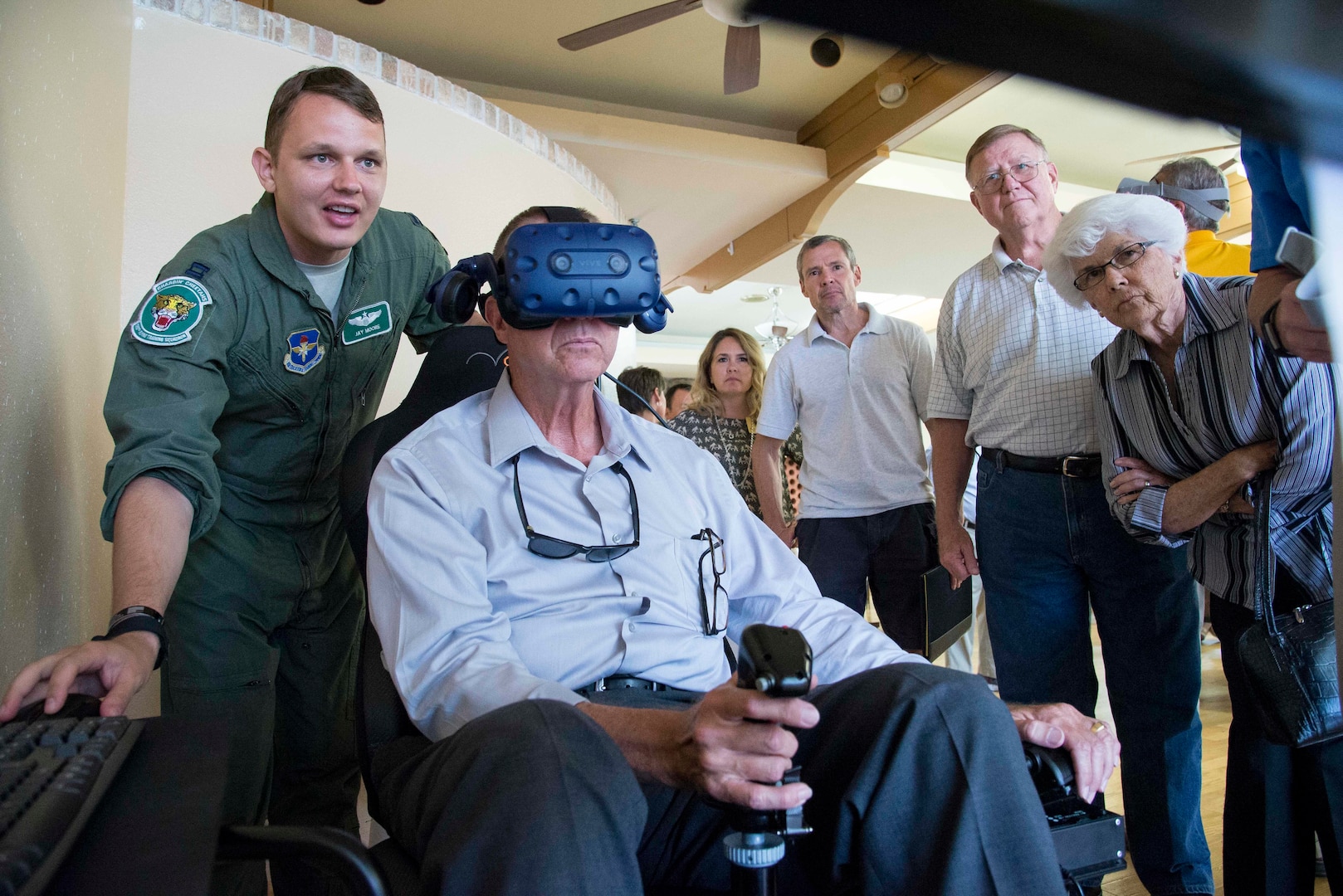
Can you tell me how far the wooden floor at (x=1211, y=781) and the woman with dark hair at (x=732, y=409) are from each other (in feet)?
4.56

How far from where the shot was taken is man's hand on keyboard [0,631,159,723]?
815 millimetres

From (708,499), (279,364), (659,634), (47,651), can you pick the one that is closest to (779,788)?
(659,634)

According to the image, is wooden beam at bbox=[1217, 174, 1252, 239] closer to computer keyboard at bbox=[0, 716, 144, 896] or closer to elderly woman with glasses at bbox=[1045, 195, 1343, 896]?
elderly woman with glasses at bbox=[1045, 195, 1343, 896]

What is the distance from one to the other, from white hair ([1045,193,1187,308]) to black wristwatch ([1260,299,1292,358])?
1.73ft

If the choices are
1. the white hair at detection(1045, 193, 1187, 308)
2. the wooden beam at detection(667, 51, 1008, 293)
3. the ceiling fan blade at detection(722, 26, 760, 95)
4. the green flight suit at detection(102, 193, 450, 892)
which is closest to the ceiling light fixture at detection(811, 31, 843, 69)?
the ceiling fan blade at detection(722, 26, 760, 95)

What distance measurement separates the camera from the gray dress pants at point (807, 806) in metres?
0.74

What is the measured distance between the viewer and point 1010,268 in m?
2.10

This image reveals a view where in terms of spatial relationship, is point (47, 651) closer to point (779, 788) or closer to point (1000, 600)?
Result: point (779, 788)

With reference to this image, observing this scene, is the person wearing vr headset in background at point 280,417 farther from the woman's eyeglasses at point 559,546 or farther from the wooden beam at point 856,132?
the wooden beam at point 856,132

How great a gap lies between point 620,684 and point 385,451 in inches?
18.0

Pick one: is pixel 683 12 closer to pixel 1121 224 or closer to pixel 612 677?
pixel 1121 224

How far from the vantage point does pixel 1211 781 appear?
252 centimetres

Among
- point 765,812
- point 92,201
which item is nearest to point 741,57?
point 92,201

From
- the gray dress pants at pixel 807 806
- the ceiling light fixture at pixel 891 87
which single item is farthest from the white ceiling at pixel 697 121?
the gray dress pants at pixel 807 806
